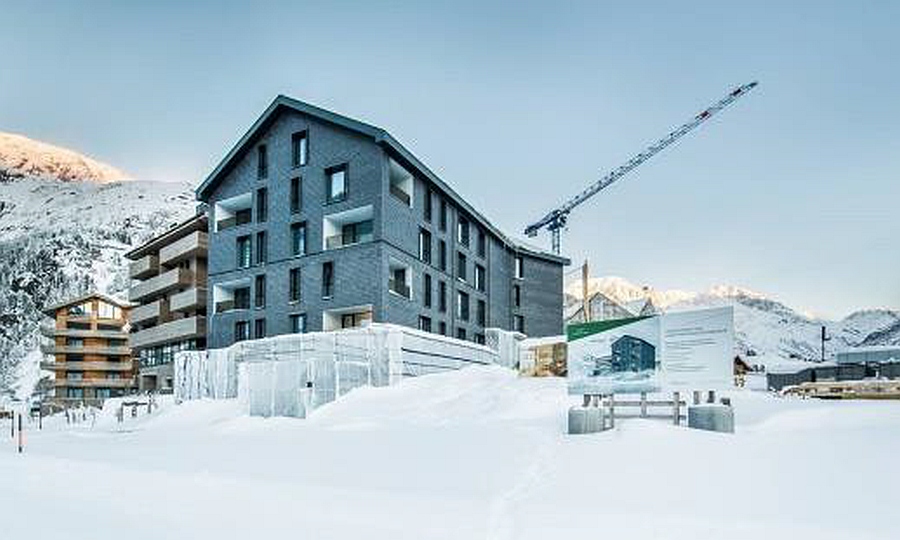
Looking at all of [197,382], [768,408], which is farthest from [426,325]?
[768,408]

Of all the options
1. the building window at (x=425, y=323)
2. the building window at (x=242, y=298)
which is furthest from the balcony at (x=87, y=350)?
the building window at (x=425, y=323)

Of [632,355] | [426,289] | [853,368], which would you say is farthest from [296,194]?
[853,368]

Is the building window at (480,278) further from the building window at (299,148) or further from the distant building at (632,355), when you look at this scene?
the distant building at (632,355)

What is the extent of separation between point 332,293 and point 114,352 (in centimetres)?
6402

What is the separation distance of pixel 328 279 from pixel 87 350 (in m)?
63.6

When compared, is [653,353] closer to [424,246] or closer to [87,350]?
[424,246]

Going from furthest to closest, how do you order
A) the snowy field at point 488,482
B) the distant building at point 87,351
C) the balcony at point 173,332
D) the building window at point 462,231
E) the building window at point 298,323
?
1. the distant building at point 87,351
2. the balcony at point 173,332
3. the building window at point 462,231
4. the building window at point 298,323
5. the snowy field at point 488,482

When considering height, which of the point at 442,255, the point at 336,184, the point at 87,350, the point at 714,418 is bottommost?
the point at 87,350

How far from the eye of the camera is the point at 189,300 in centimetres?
5138

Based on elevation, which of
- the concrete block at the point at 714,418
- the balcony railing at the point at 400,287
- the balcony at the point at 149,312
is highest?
the balcony railing at the point at 400,287

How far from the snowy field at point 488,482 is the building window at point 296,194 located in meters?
21.1

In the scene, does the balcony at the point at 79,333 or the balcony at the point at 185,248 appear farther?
the balcony at the point at 79,333

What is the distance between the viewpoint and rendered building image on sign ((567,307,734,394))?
16297 millimetres

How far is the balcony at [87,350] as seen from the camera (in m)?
84.3
